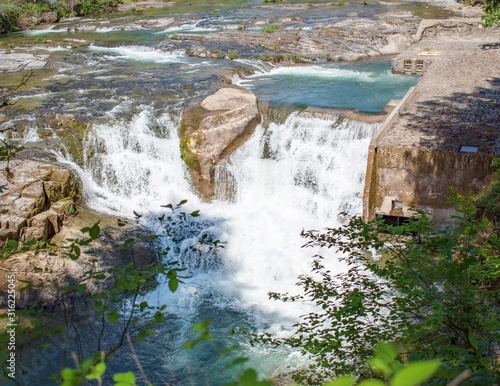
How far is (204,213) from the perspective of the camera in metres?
11.8

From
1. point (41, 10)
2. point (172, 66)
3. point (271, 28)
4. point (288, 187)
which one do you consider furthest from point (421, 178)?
point (41, 10)

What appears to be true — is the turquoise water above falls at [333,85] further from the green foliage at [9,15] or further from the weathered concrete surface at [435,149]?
the green foliage at [9,15]

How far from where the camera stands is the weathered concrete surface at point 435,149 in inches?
378

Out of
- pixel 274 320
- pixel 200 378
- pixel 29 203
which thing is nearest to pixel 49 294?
pixel 29 203

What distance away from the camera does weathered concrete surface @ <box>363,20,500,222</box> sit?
31.5 ft

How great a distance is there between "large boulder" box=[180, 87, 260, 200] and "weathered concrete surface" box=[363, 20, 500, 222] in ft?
11.6

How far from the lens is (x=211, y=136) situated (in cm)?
1234

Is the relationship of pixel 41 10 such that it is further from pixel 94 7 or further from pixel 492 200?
pixel 492 200

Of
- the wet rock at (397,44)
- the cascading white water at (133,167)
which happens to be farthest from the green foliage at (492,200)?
the wet rock at (397,44)

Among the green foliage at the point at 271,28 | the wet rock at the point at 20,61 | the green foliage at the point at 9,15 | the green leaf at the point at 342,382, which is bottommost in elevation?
the wet rock at the point at 20,61

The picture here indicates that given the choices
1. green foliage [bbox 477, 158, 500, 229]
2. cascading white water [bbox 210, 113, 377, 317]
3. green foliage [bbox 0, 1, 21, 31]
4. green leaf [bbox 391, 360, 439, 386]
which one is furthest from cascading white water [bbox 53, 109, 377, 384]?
green foliage [bbox 0, 1, 21, 31]

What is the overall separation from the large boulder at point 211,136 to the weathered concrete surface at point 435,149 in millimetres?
3548

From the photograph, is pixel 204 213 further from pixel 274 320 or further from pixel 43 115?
pixel 43 115

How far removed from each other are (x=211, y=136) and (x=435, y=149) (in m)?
5.15
